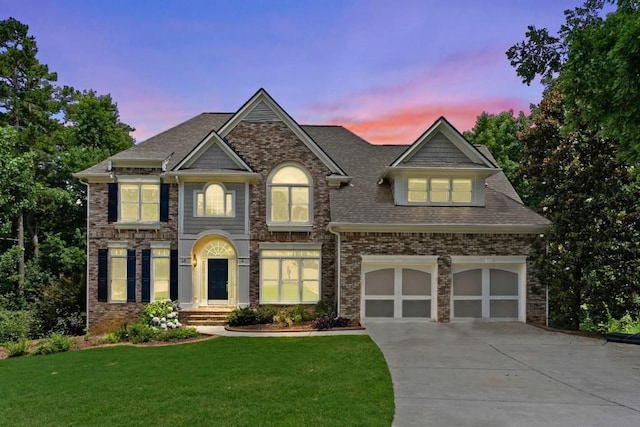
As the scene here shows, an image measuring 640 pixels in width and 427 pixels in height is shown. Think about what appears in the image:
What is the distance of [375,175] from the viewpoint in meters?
18.6

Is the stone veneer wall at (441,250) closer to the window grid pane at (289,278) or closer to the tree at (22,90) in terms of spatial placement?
the window grid pane at (289,278)

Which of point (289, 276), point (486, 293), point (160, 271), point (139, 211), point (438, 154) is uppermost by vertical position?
point (438, 154)

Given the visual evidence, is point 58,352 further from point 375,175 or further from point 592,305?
point 592,305

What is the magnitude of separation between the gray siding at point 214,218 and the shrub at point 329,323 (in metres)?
5.12

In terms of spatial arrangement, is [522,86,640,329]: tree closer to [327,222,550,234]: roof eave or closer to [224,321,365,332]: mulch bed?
[327,222,550,234]: roof eave

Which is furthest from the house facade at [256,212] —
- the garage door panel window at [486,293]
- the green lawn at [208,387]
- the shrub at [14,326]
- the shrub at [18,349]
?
the green lawn at [208,387]

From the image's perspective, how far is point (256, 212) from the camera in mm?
17031

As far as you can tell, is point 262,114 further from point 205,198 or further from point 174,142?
point 174,142

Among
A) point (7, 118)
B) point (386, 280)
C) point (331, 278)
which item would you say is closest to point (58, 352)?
point (331, 278)

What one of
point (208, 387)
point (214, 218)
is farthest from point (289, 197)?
point (208, 387)

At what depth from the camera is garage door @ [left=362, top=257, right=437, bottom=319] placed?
15.3m

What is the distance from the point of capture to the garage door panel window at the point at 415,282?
50.7 ft

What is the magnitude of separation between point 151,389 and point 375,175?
1338 centimetres

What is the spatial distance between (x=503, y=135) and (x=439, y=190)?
64.6 ft
